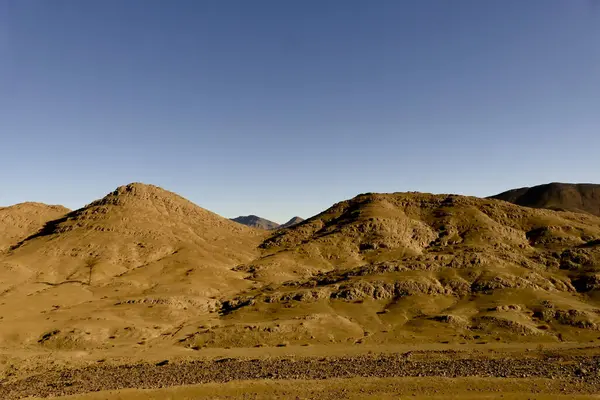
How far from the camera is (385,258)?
159125mm

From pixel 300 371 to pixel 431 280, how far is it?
69.0m

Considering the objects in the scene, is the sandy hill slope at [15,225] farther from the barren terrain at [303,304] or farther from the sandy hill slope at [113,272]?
the sandy hill slope at [113,272]

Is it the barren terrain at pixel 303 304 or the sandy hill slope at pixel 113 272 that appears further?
the sandy hill slope at pixel 113 272

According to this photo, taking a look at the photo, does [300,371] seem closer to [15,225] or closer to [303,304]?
[303,304]

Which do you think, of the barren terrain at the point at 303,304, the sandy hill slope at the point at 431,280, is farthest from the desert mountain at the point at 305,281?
the barren terrain at the point at 303,304

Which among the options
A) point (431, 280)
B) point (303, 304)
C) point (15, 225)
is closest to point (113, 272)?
point (303, 304)

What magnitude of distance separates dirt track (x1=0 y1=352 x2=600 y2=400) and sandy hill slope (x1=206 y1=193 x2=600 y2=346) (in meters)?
17.1

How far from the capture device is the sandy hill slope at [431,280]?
9538 cm

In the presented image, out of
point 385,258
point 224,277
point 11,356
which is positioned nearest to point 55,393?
point 11,356

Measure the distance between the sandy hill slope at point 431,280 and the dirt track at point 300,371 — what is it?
17.1 meters

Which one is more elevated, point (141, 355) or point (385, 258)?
point (385, 258)

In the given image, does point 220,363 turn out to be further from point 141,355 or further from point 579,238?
point 579,238

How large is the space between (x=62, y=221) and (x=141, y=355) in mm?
135400

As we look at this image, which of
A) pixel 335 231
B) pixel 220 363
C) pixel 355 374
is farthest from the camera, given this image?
pixel 335 231
